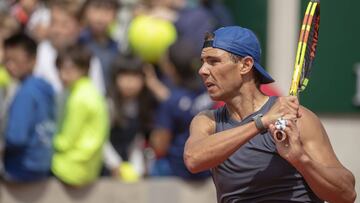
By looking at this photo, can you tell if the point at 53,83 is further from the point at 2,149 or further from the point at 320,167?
the point at 320,167

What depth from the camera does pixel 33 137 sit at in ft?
31.7

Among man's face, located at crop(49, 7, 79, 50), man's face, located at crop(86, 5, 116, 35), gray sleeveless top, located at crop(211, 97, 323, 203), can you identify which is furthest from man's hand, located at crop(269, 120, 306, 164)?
man's face, located at crop(86, 5, 116, 35)

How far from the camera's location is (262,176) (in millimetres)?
5871

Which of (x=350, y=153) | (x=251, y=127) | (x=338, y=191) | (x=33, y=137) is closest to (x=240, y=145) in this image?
(x=251, y=127)

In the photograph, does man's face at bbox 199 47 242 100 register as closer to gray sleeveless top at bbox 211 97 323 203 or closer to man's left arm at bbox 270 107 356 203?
gray sleeveless top at bbox 211 97 323 203

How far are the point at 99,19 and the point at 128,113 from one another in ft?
3.36

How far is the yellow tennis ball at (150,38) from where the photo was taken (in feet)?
36.4

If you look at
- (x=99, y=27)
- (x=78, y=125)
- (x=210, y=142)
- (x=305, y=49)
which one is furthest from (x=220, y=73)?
(x=99, y=27)

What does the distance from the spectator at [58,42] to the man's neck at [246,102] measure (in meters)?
4.30

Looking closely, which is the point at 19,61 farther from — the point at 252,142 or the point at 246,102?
the point at 252,142

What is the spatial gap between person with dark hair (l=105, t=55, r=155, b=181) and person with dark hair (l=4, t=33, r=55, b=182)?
786 millimetres

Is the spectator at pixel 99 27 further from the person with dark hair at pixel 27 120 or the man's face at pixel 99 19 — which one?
the person with dark hair at pixel 27 120

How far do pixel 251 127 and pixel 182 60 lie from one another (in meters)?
4.72

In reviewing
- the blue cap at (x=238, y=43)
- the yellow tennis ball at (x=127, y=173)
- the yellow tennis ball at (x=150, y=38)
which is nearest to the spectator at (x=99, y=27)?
the yellow tennis ball at (x=150, y=38)
